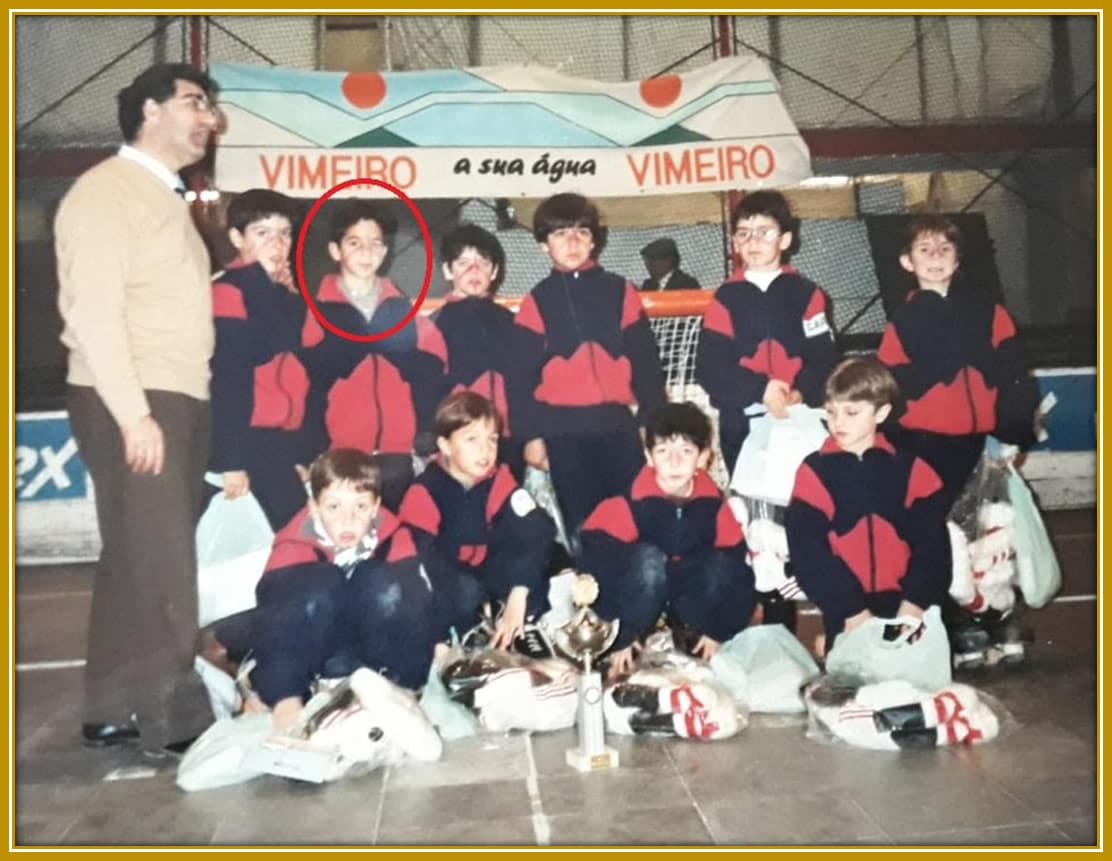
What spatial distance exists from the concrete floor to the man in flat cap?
4.08ft

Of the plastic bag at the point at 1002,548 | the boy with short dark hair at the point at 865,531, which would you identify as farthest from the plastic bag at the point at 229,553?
the plastic bag at the point at 1002,548

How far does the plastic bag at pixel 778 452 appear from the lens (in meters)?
2.64

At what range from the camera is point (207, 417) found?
7.79ft

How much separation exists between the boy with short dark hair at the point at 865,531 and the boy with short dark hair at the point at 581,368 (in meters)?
0.48

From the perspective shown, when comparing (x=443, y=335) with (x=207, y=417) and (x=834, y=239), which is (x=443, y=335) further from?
(x=834, y=239)

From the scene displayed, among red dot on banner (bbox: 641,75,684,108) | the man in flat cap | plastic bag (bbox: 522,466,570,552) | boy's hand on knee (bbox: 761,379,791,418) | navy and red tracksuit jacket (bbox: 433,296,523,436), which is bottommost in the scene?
plastic bag (bbox: 522,466,570,552)

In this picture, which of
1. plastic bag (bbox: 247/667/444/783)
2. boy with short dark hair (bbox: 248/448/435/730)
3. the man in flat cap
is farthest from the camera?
the man in flat cap

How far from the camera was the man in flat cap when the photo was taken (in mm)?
2857

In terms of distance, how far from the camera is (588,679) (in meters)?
2.07

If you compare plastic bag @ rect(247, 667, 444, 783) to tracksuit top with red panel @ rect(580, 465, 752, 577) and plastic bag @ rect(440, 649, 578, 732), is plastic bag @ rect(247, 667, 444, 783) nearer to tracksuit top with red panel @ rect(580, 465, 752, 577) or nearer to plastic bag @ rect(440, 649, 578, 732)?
plastic bag @ rect(440, 649, 578, 732)

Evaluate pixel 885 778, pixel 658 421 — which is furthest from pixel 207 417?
pixel 885 778

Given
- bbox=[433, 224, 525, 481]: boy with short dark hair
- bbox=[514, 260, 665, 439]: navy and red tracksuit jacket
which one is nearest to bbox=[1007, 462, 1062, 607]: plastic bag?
bbox=[514, 260, 665, 439]: navy and red tracksuit jacket

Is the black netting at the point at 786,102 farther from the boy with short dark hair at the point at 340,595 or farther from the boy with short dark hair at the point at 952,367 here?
the boy with short dark hair at the point at 340,595

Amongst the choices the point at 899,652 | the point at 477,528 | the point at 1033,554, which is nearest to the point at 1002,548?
the point at 1033,554
